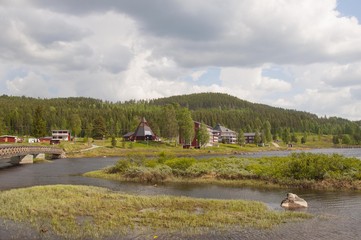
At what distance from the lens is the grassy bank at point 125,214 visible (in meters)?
25.0

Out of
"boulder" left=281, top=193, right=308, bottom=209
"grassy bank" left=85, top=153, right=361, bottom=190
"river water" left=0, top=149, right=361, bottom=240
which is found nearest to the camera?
"river water" left=0, top=149, right=361, bottom=240

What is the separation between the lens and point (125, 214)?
94.7ft

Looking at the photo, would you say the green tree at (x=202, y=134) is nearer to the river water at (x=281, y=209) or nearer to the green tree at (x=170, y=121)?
the green tree at (x=170, y=121)

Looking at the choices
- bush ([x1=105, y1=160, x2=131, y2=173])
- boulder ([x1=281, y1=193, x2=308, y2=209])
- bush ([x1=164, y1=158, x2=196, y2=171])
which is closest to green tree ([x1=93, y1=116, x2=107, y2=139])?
bush ([x1=105, y1=160, x2=131, y2=173])

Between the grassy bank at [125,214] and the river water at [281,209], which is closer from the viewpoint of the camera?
the river water at [281,209]

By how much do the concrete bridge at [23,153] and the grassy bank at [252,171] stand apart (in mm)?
25939

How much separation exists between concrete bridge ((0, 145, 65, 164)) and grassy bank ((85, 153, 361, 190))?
25.9 metres

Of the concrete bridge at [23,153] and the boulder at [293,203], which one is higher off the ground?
the concrete bridge at [23,153]

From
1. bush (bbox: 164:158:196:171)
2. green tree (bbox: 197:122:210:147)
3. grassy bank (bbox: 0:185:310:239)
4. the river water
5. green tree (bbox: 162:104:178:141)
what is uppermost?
green tree (bbox: 162:104:178:141)

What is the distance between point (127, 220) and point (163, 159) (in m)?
37.8

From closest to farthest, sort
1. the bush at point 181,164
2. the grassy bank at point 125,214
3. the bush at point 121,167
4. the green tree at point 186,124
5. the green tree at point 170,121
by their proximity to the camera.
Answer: the grassy bank at point 125,214, the bush at point 181,164, the bush at point 121,167, the green tree at point 186,124, the green tree at point 170,121

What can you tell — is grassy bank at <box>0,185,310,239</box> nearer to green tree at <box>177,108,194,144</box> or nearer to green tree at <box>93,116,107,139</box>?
green tree at <box>177,108,194,144</box>

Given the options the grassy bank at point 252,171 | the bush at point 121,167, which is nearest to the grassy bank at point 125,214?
the grassy bank at point 252,171

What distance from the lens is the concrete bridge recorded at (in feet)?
253
